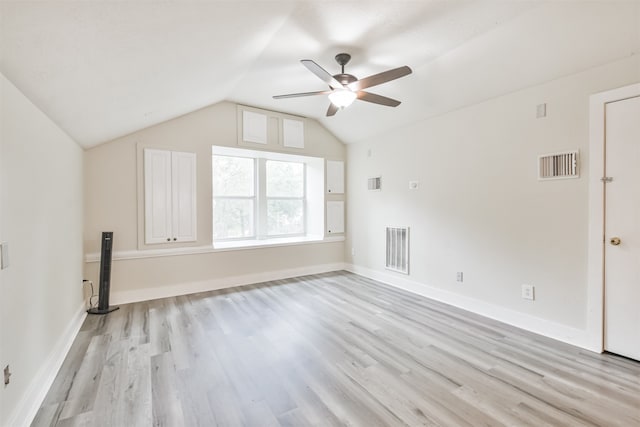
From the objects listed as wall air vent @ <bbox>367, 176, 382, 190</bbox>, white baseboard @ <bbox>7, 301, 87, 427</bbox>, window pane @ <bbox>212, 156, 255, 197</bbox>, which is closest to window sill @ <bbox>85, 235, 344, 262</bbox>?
window pane @ <bbox>212, 156, 255, 197</bbox>

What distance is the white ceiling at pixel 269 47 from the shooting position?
1.44m

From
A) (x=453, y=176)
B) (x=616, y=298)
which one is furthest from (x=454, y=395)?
(x=453, y=176)

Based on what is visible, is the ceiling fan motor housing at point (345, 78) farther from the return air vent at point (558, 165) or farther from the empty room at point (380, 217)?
the return air vent at point (558, 165)

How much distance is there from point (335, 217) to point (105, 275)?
141 inches

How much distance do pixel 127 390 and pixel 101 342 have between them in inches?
39.3

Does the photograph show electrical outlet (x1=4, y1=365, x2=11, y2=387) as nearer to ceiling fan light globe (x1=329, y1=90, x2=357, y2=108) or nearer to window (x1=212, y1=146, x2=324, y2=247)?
ceiling fan light globe (x1=329, y1=90, x2=357, y2=108)

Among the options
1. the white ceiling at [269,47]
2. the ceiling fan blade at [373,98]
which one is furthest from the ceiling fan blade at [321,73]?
the white ceiling at [269,47]

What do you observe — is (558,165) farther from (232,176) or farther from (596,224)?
(232,176)

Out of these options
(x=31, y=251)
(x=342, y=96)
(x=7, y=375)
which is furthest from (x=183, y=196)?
(x=7, y=375)

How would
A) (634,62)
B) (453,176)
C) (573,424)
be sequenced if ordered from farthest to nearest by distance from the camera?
(453,176)
(634,62)
(573,424)

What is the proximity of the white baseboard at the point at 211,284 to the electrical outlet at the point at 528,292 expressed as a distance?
3.15 meters

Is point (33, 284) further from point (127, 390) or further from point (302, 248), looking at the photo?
point (302, 248)

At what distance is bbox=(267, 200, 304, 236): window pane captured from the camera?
5.40m

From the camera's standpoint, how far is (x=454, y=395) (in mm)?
1913
